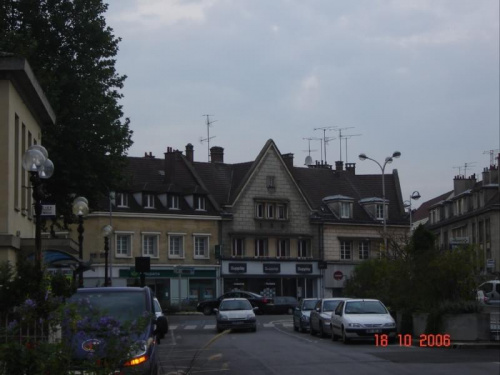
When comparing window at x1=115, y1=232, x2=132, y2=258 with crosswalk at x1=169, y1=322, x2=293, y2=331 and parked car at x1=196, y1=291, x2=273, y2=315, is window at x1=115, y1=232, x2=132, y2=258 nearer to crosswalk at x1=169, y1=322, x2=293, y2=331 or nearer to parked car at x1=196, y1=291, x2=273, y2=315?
parked car at x1=196, y1=291, x2=273, y2=315

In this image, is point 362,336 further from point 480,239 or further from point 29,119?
point 480,239

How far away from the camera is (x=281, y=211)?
79562 millimetres

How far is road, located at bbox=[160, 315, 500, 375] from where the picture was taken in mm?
21659

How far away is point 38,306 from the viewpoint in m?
11.2

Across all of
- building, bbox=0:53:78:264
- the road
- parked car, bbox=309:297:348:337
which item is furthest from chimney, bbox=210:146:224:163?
building, bbox=0:53:78:264

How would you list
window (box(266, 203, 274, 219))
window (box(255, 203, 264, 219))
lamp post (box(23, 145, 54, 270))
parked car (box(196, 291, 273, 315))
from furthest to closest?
window (box(266, 203, 274, 219)), window (box(255, 203, 264, 219)), parked car (box(196, 291, 273, 315)), lamp post (box(23, 145, 54, 270))

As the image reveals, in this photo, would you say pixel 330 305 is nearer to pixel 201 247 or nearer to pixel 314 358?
pixel 314 358

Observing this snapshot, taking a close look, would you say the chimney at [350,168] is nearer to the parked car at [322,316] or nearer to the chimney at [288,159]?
the chimney at [288,159]

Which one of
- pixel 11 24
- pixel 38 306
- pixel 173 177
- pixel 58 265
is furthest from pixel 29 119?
pixel 173 177

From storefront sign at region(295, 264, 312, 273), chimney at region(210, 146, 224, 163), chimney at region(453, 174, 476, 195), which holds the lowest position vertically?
storefront sign at region(295, 264, 312, 273)

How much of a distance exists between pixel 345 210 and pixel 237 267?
521 inches

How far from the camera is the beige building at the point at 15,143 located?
80.9 feet

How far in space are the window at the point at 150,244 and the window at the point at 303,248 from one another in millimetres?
13571

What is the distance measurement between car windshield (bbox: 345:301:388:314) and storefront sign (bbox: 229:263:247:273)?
42.4 meters
